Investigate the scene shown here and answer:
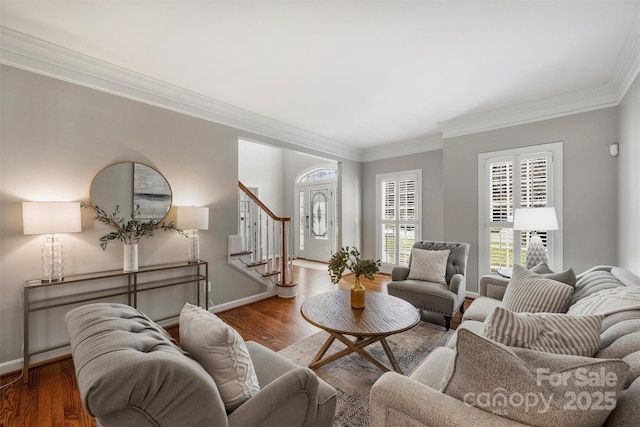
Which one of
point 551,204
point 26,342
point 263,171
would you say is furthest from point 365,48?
point 263,171

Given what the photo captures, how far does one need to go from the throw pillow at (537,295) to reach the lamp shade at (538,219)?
3.92 ft

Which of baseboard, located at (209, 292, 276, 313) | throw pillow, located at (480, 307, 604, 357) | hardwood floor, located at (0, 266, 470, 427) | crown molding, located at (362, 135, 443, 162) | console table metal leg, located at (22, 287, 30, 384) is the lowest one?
hardwood floor, located at (0, 266, 470, 427)

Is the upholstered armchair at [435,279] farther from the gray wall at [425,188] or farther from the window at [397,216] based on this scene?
the window at [397,216]

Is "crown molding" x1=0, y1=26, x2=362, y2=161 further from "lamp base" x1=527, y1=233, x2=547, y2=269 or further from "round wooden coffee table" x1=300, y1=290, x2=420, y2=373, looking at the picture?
"lamp base" x1=527, y1=233, x2=547, y2=269

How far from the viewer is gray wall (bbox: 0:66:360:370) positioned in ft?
7.22

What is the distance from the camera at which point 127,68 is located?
2.63 m

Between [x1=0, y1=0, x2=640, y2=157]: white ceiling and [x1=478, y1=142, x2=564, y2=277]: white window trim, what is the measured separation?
43 centimetres

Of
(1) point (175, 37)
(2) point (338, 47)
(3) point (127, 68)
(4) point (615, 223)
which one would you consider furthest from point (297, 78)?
(4) point (615, 223)

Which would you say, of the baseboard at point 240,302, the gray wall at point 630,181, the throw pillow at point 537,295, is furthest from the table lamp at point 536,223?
the baseboard at point 240,302

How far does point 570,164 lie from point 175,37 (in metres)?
4.42

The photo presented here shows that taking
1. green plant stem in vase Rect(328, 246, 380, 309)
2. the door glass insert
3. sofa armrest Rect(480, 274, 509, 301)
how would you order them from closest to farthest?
green plant stem in vase Rect(328, 246, 380, 309) → sofa armrest Rect(480, 274, 509, 301) → the door glass insert

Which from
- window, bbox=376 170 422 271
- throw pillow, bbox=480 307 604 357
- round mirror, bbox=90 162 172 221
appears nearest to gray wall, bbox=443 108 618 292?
window, bbox=376 170 422 271

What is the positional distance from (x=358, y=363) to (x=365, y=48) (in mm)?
2669

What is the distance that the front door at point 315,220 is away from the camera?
688 centimetres
